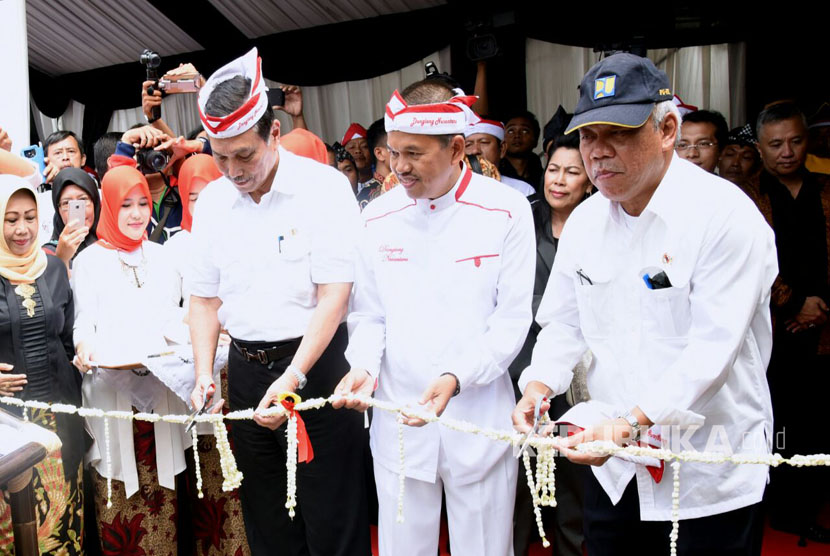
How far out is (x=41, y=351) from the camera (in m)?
3.07

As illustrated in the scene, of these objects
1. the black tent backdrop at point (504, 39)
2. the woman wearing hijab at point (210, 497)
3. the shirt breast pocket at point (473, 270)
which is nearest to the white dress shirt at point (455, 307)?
the shirt breast pocket at point (473, 270)

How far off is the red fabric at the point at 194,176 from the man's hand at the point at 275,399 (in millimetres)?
1552

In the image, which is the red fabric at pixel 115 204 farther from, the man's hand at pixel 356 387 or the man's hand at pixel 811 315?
the man's hand at pixel 811 315

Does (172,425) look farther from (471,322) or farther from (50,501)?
(471,322)

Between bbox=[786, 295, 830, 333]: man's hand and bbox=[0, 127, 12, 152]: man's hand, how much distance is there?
13.5 ft

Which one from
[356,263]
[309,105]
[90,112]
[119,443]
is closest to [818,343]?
[356,263]

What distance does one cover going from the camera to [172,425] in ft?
10.9

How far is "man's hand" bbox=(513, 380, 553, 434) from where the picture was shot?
1.88m

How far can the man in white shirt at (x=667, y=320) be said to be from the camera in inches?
66.2

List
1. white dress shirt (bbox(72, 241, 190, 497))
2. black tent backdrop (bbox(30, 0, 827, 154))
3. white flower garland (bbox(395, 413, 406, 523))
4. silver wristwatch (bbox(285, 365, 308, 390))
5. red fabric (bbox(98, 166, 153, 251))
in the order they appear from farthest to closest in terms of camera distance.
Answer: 1. black tent backdrop (bbox(30, 0, 827, 154))
2. red fabric (bbox(98, 166, 153, 251))
3. white dress shirt (bbox(72, 241, 190, 497))
4. silver wristwatch (bbox(285, 365, 308, 390))
5. white flower garland (bbox(395, 413, 406, 523))

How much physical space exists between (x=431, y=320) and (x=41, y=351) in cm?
182

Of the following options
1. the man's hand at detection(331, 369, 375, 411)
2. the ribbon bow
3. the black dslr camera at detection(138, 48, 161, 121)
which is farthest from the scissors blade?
the black dslr camera at detection(138, 48, 161, 121)

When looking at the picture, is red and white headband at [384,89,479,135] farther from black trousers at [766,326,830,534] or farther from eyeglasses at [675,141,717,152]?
black trousers at [766,326,830,534]

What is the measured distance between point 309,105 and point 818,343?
532cm
